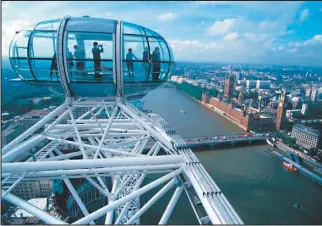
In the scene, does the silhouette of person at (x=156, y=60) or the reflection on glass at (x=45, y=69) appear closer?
the reflection on glass at (x=45, y=69)

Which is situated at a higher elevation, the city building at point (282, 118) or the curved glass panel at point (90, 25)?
the curved glass panel at point (90, 25)

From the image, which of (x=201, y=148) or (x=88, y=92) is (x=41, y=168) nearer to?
(x=88, y=92)

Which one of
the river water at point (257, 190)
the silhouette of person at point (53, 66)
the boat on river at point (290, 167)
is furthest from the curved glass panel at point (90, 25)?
the boat on river at point (290, 167)

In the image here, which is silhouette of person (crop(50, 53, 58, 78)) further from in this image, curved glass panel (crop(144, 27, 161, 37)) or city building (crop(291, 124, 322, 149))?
city building (crop(291, 124, 322, 149))

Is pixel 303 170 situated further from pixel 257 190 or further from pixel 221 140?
pixel 221 140

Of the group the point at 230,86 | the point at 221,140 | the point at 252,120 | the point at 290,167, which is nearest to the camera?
the point at 290,167

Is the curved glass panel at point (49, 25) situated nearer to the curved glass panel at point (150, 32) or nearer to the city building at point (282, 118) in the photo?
the curved glass panel at point (150, 32)

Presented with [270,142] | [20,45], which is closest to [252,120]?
[270,142]
